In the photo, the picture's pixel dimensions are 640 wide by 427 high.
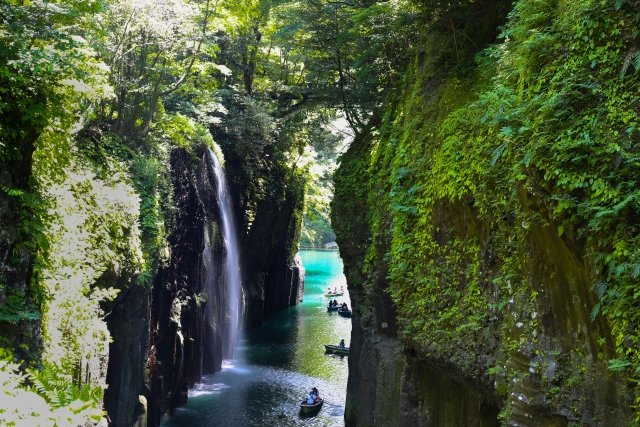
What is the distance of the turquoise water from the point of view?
19719 millimetres

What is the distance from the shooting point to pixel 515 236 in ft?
27.2

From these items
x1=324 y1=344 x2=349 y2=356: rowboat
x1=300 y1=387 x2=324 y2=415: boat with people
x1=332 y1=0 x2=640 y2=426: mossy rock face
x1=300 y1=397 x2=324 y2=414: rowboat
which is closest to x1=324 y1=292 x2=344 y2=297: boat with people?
x1=324 y1=344 x2=349 y2=356: rowboat

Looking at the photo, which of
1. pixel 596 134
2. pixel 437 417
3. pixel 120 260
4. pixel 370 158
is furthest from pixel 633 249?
pixel 370 158

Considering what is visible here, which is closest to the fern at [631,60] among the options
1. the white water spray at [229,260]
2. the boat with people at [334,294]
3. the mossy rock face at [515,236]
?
the mossy rock face at [515,236]

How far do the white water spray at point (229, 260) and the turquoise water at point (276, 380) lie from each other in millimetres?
1290

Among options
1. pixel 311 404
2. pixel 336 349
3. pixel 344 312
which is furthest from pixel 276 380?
pixel 344 312

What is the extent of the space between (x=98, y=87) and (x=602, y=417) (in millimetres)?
11083

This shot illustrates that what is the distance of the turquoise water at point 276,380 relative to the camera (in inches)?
776

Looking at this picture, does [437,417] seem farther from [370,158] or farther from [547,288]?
[370,158]

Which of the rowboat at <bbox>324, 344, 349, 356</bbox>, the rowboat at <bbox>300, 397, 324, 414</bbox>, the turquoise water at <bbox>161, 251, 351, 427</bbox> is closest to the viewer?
the turquoise water at <bbox>161, 251, 351, 427</bbox>

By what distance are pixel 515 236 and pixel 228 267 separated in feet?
66.0

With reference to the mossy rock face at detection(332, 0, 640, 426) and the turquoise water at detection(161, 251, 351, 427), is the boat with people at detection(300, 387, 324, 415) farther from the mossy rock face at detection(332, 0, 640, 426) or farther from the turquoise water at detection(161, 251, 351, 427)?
the mossy rock face at detection(332, 0, 640, 426)

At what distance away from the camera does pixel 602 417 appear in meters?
6.13

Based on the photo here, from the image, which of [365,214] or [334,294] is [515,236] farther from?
[334,294]
